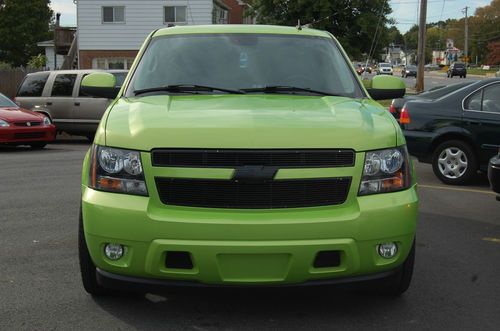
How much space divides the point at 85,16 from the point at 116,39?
1953mm

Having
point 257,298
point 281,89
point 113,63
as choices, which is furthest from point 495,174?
point 113,63

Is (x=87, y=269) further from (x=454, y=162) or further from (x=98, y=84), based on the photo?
(x=454, y=162)

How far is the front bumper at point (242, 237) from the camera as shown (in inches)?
131

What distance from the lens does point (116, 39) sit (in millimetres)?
32375

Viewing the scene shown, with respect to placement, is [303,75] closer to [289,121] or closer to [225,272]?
[289,121]

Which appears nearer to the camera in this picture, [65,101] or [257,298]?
[257,298]

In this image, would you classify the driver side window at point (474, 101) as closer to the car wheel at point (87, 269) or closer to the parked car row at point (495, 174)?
the parked car row at point (495, 174)

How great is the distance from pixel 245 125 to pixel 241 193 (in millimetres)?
390

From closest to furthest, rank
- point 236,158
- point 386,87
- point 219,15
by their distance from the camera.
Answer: point 236,158
point 386,87
point 219,15

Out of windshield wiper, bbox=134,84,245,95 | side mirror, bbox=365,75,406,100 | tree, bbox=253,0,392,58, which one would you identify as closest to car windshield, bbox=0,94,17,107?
windshield wiper, bbox=134,84,245,95

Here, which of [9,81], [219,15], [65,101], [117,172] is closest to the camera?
[117,172]

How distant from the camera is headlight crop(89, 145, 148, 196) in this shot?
11.5 feet

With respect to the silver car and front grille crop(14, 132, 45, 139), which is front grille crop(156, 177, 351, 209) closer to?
front grille crop(14, 132, 45, 139)

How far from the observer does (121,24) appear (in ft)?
106
